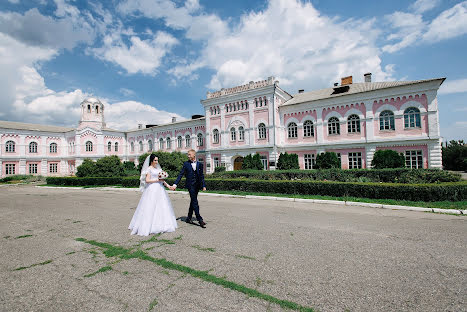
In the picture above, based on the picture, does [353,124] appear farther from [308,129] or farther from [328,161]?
[328,161]

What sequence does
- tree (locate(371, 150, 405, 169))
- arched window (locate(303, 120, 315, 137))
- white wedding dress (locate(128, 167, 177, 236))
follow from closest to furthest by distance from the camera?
white wedding dress (locate(128, 167, 177, 236)) → tree (locate(371, 150, 405, 169)) → arched window (locate(303, 120, 315, 137))

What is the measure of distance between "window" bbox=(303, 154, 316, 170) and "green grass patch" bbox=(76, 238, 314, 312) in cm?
2231

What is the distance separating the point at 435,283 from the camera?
10.8 ft

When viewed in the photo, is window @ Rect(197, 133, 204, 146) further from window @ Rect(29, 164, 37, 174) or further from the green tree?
window @ Rect(29, 164, 37, 174)

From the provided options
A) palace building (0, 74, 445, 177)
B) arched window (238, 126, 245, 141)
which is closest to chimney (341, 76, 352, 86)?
palace building (0, 74, 445, 177)

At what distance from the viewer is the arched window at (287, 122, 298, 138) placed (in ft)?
83.7

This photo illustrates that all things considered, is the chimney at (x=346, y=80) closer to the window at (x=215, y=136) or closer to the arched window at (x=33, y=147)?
the window at (x=215, y=136)

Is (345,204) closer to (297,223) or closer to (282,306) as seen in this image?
(297,223)

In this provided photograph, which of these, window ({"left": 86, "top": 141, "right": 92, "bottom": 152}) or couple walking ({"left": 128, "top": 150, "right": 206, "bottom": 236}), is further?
window ({"left": 86, "top": 141, "right": 92, "bottom": 152})

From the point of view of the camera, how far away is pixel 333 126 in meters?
23.2

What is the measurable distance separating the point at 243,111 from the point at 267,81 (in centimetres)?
430

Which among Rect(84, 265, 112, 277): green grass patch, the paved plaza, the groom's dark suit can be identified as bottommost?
the paved plaza

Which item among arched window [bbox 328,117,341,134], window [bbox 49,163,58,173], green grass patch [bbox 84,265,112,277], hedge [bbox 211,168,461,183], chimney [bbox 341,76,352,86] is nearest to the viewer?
green grass patch [bbox 84,265,112,277]

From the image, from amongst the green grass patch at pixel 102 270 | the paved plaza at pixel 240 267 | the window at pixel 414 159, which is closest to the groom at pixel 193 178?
the paved plaza at pixel 240 267
